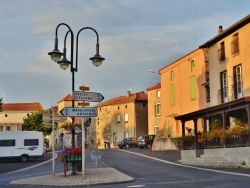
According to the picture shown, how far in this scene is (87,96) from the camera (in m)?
16.3

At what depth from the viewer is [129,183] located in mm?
15555

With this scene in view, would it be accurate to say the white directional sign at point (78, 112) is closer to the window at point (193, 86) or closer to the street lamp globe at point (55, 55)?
the street lamp globe at point (55, 55)

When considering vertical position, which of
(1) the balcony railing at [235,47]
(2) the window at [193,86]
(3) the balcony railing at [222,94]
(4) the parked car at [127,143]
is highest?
(1) the balcony railing at [235,47]

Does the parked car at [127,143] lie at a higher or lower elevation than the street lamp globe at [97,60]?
lower

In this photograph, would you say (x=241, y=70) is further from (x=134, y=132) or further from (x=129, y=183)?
(x=134, y=132)

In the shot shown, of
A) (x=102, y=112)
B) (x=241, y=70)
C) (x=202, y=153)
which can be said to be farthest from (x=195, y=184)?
(x=102, y=112)

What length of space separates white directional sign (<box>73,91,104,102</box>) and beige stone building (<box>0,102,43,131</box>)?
8112 cm

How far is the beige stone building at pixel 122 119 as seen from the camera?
66500 mm

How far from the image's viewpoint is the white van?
40.1 metres

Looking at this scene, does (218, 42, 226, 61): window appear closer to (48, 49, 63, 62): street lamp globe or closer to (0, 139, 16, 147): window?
(48, 49, 63, 62): street lamp globe

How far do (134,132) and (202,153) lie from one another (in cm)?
3853

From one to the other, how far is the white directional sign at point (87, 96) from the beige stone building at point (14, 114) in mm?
81123

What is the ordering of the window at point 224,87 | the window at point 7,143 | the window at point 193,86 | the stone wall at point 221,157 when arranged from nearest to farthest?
the stone wall at point 221,157 < the window at point 224,87 < the window at point 193,86 < the window at point 7,143

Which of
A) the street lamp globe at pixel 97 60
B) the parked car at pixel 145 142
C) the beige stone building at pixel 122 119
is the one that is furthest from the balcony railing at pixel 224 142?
the beige stone building at pixel 122 119
